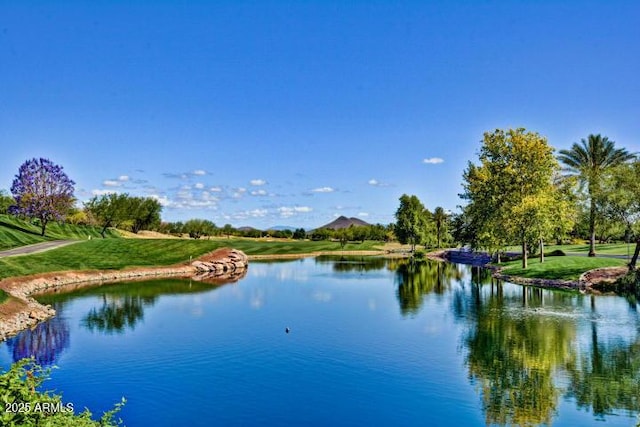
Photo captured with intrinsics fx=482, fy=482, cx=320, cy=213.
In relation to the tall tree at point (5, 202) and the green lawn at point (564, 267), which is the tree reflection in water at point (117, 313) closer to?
the green lawn at point (564, 267)

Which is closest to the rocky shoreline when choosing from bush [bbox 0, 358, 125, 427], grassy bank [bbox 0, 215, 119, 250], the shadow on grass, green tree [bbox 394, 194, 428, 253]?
grassy bank [bbox 0, 215, 119, 250]

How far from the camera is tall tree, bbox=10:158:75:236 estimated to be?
96.8 metres

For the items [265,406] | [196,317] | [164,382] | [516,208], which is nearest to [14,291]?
[196,317]

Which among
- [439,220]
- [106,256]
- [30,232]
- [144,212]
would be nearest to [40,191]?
[30,232]

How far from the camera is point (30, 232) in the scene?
320 feet

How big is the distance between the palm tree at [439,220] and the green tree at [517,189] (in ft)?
329

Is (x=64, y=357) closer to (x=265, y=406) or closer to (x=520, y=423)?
(x=265, y=406)

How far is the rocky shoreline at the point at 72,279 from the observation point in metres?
38.5

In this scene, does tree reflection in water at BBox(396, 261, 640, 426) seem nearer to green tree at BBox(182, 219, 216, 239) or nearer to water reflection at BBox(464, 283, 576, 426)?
water reflection at BBox(464, 283, 576, 426)

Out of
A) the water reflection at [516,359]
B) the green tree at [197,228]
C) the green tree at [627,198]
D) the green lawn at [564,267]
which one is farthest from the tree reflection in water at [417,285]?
the green tree at [197,228]

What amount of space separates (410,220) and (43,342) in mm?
120852

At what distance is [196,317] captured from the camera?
4231 cm

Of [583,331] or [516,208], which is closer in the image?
[583,331]

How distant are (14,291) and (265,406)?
4218cm
